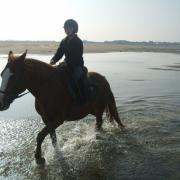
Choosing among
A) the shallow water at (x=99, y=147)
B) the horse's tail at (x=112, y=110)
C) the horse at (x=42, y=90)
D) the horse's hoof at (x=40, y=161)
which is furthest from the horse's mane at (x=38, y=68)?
the horse's tail at (x=112, y=110)

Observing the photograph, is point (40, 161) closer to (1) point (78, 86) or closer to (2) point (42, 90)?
(2) point (42, 90)

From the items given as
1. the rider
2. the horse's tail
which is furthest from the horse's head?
the horse's tail

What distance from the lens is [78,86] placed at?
7.81 m

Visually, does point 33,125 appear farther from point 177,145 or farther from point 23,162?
point 177,145

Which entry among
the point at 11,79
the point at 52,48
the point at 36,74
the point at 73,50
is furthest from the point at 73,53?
the point at 52,48

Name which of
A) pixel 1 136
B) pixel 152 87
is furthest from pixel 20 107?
pixel 152 87

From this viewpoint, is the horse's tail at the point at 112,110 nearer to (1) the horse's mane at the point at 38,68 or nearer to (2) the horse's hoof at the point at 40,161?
(1) the horse's mane at the point at 38,68

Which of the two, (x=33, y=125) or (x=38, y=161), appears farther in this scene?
(x=33, y=125)

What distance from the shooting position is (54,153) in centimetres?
819

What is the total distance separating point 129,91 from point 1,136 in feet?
28.8

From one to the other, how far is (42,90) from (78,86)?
904 mm

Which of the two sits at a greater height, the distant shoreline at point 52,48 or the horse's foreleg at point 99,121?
the horse's foreleg at point 99,121

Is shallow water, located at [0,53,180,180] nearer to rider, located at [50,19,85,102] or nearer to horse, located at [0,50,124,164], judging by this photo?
horse, located at [0,50,124,164]

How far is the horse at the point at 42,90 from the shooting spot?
6.60m
